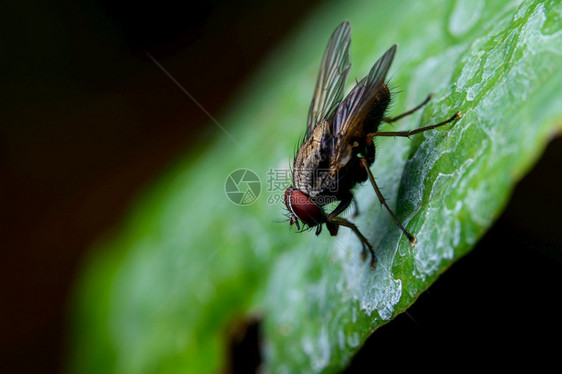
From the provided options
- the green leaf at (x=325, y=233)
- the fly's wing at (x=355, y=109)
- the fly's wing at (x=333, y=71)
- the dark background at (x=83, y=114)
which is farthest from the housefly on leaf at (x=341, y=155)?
the dark background at (x=83, y=114)

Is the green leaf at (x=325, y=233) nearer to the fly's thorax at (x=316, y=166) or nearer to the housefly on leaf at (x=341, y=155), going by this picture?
the housefly on leaf at (x=341, y=155)

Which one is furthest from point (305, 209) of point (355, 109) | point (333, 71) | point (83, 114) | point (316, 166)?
point (83, 114)

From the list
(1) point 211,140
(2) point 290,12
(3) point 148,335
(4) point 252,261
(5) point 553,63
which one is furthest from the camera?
(2) point 290,12

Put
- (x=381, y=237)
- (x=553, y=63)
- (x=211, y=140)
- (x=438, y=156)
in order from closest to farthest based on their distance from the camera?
(x=553, y=63)
(x=438, y=156)
(x=381, y=237)
(x=211, y=140)

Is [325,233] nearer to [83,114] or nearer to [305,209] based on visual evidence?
[305,209]

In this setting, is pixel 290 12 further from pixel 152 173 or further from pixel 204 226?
pixel 204 226

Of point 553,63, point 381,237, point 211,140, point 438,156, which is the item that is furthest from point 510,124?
point 211,140
